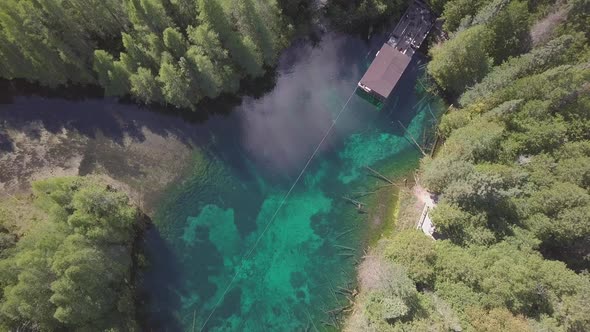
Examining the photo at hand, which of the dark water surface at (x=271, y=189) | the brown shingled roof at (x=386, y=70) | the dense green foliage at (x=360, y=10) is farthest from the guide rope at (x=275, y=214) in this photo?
the dense green foliage at (x=360, y=10)

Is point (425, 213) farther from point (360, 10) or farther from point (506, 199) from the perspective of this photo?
point (360, 10)

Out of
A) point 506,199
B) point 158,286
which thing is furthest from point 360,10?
point 158,286

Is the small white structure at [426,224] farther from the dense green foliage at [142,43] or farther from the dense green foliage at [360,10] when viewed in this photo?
the dense green foliage at [142,43]

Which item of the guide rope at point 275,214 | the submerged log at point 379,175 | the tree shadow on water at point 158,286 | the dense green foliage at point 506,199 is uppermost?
the dense green foliage at point 506,199

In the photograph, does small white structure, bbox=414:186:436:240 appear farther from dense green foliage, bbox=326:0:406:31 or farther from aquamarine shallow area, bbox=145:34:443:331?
dense green foliage, bbox=326:0:406:31

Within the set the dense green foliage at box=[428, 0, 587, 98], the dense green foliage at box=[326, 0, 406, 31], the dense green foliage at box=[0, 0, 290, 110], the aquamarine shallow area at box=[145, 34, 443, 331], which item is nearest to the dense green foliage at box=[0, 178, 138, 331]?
the aquamarine shallow area at box=[145, 34, 443, 331]

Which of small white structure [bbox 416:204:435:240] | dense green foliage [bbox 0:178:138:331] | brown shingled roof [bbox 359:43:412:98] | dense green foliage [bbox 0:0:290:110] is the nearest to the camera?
dense green foliage [bbox 0:178:138:331]
